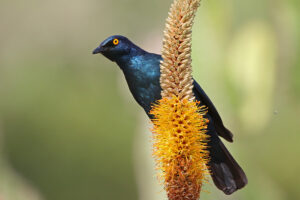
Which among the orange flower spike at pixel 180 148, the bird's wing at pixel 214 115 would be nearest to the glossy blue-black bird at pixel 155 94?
the bird's wing at pixel 214 115

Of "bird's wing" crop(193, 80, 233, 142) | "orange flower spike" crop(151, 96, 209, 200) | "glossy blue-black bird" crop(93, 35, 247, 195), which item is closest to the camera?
"orange flower spike" crop(151, 96, 209, 200)

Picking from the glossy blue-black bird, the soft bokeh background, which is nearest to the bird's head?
the glossy blue-black bird

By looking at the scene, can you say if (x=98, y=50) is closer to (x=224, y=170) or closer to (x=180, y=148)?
(x=224, y=170)

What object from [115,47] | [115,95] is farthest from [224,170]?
[115,95]

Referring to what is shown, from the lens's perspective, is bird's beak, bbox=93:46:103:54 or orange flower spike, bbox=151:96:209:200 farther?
bird's beak, bbox=93:46:103:54

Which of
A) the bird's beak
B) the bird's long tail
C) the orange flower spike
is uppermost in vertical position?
the bird's beak

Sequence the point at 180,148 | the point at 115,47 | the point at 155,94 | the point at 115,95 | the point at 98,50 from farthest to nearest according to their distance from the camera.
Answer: the point at 115,95 < the point at 155,94 < the point at 115,47 < the point at 98,50 < the point at 180,148

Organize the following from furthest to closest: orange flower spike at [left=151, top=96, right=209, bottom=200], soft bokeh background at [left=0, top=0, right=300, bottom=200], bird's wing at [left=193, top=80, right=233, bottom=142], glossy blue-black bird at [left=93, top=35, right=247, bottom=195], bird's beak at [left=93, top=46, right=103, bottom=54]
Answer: soft bokeh background at [left=0, top=0, right=300, bottom=200] → glossy blue-black bird at [left=93, top=35, right=247, bottom=195] → bird's wing at [left=193, top=80, right=233, bottom=142] → bird's beak at [left=93, top=46, right=103, bottom=54] → orange flower spike at [left=151, top=96, right=209, bottom=200]

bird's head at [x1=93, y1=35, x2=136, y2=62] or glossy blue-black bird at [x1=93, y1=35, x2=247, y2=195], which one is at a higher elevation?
bird's head at [x1=93, y1=35, x2=136, y2=62]

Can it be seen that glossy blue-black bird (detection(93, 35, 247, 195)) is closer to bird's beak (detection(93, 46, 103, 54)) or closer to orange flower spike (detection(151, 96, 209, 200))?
bird's beak (detection(93, 46, 103, 54))
